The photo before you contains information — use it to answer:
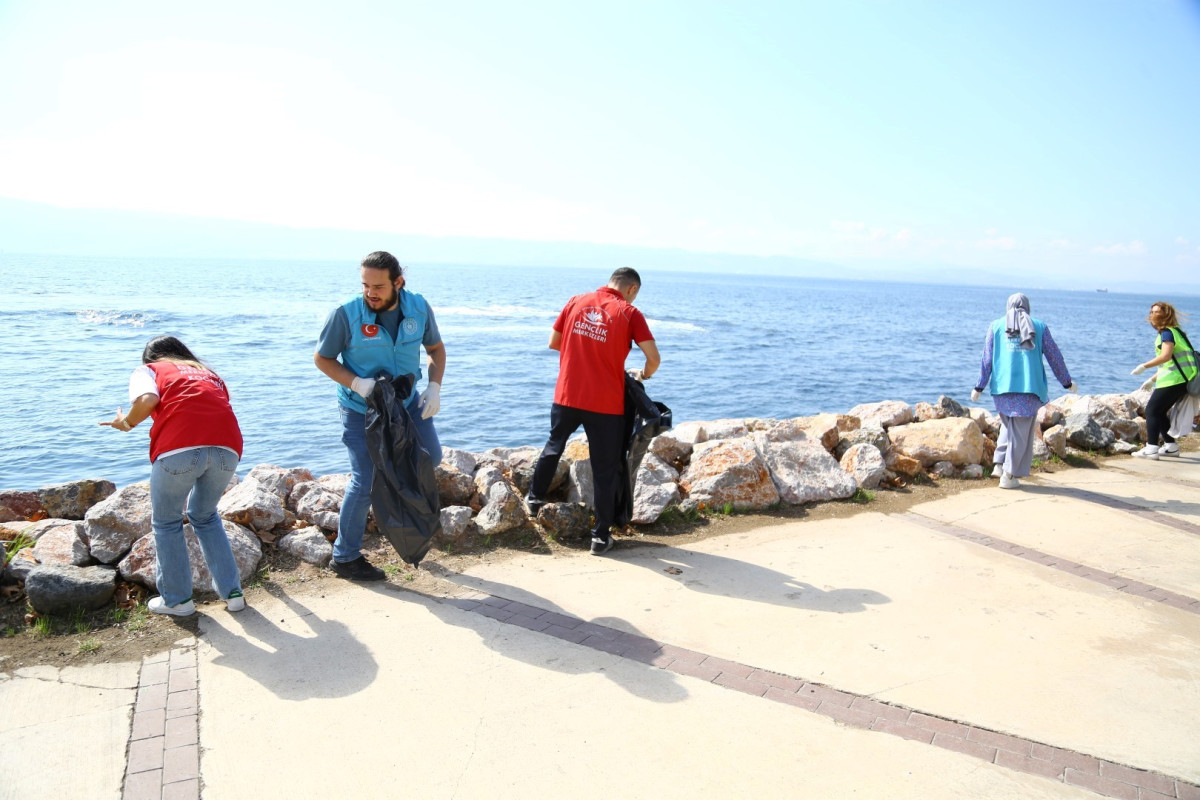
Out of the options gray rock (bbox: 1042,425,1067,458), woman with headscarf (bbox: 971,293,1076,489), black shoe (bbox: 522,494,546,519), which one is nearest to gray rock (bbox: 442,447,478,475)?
black shoe (bbox: 522,494,546,519)

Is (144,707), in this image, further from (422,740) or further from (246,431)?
(246,431)

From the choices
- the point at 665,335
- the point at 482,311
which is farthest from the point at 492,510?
the point at 482,311

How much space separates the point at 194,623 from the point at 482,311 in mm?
46143

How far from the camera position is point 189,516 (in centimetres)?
417

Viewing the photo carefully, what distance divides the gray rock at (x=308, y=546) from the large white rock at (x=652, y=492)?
2.17m

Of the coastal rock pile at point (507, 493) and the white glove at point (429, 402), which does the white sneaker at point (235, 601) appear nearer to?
the coastal rock pile at point (507, 493)

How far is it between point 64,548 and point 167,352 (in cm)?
138

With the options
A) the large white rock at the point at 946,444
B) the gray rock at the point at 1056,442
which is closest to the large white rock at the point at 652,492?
the large white rock at the point at 946,444

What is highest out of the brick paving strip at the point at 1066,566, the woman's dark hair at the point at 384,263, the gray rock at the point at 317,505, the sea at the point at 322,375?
the woman's dark hair at the point at 384,263

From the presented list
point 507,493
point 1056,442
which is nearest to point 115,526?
point 507,493

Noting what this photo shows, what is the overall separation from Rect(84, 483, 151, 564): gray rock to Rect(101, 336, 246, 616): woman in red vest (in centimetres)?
59

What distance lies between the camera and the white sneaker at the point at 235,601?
4.29 metres

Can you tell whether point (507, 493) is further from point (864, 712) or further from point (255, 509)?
point (864, 712)

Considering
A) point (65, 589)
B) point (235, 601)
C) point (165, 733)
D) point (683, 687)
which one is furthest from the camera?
point (235, 601)
